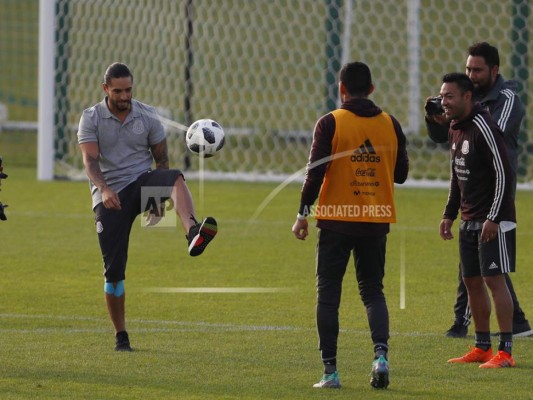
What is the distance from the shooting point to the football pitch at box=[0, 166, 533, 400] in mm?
7281

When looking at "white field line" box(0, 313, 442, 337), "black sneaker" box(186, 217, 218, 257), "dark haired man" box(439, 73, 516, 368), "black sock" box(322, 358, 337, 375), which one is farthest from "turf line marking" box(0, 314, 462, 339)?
"black sock" box(322, 358, 337, 375)

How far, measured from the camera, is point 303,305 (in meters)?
10.2

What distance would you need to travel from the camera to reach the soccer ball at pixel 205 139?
29.1 feet

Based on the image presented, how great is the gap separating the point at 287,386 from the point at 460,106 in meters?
1.96

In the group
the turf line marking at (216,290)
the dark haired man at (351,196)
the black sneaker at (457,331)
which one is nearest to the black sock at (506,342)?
the dark haired man at (351,196)

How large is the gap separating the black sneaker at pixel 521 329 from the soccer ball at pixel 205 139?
241cm

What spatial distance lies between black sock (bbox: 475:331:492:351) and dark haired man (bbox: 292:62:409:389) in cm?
103

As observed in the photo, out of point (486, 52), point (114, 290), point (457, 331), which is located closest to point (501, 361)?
point (457, 331)

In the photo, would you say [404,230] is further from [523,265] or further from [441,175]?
[441,175]

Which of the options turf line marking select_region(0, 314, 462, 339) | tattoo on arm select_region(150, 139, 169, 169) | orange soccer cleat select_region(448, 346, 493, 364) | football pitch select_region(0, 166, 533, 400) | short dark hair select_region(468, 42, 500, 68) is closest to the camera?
football pitch select_region(0, 166, 533, 400)

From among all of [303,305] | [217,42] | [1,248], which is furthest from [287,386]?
[217,42]

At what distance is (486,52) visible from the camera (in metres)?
8.23

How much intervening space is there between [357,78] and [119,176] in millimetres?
2113

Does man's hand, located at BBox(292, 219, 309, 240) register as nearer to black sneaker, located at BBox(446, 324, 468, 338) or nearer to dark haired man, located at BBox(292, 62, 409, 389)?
dark haired man, located at BBox(292, 62, 409, 389)
